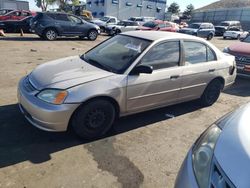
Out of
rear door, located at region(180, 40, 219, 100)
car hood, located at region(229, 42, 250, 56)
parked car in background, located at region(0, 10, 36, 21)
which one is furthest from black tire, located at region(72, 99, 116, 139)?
parked car in background, located at region(0, 10, 36, 21)

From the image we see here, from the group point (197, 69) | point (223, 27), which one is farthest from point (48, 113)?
point (223, 27)

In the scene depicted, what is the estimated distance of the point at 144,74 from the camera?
404 cm

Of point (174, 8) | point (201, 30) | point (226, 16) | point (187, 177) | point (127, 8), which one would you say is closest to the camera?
point (187, 177)

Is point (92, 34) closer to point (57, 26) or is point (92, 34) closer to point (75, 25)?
point (75, 25)

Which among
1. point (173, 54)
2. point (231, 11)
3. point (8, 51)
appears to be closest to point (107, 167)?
point (173, 54)

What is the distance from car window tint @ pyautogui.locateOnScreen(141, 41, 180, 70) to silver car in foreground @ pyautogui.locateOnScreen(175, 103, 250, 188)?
2131 mm

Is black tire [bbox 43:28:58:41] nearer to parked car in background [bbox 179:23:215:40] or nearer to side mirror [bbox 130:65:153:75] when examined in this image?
side mirror [bbox 130:65:153:75]

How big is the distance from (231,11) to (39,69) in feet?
170

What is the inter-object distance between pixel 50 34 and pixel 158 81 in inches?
482

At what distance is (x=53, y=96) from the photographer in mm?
3447

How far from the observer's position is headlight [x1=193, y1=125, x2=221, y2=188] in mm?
1745

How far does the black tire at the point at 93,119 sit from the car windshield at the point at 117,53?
59 centimetres

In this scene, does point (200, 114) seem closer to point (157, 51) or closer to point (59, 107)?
point (157, 51)

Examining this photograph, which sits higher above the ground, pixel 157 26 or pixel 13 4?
pixel 13 4
